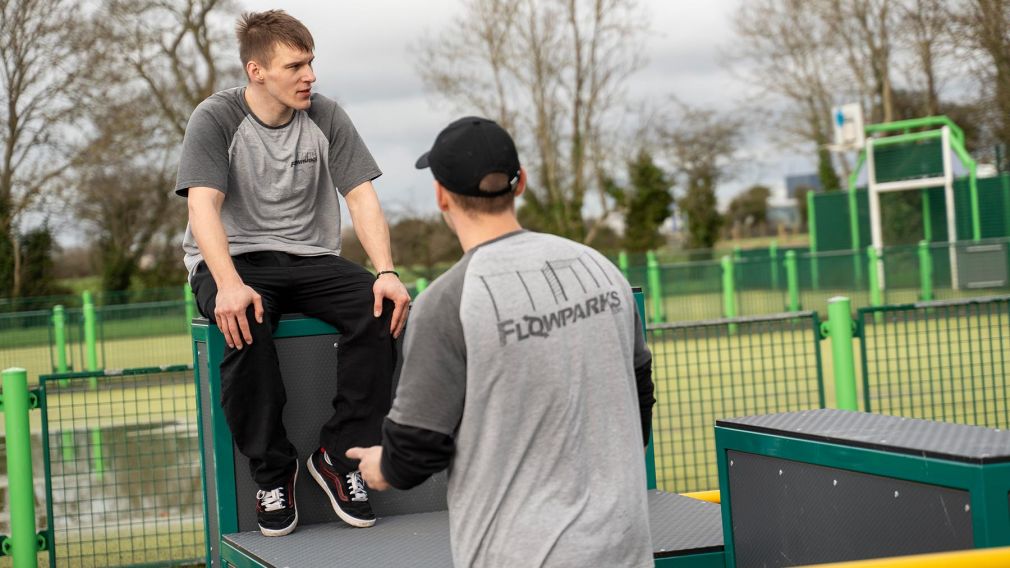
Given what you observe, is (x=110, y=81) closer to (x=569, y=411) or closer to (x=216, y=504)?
(x=216, y=504)

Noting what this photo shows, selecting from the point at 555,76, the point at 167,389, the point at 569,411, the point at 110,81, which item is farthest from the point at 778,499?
the point at 555,76

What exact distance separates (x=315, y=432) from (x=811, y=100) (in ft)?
112

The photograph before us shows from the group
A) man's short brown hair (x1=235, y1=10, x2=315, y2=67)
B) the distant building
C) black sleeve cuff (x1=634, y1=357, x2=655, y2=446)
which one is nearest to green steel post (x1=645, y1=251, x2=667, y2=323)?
man's short brown hair (x1=235, y1=10, x2=315, y2=67)

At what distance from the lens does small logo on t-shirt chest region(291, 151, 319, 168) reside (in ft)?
14.0

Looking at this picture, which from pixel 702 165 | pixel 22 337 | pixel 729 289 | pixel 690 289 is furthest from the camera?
pixel 702 165

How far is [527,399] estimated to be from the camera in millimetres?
2406

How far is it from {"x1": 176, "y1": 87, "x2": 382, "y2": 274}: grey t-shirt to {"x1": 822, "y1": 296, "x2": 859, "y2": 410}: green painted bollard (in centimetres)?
304

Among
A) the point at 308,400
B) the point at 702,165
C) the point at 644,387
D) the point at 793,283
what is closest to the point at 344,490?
the point at 308,400

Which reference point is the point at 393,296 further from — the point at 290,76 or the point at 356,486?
the point at 290,76

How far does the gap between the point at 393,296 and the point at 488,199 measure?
170 cm

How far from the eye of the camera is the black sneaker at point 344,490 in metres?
4.20

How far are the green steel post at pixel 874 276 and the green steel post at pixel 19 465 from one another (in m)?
14.5

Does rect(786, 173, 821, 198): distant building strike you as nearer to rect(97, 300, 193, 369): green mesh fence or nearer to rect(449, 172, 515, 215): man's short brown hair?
rect(97, 300, 193, 369): green mesh fence

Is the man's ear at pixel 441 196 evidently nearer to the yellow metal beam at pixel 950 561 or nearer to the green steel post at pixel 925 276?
the yellow metal beam at pixel 950 561
